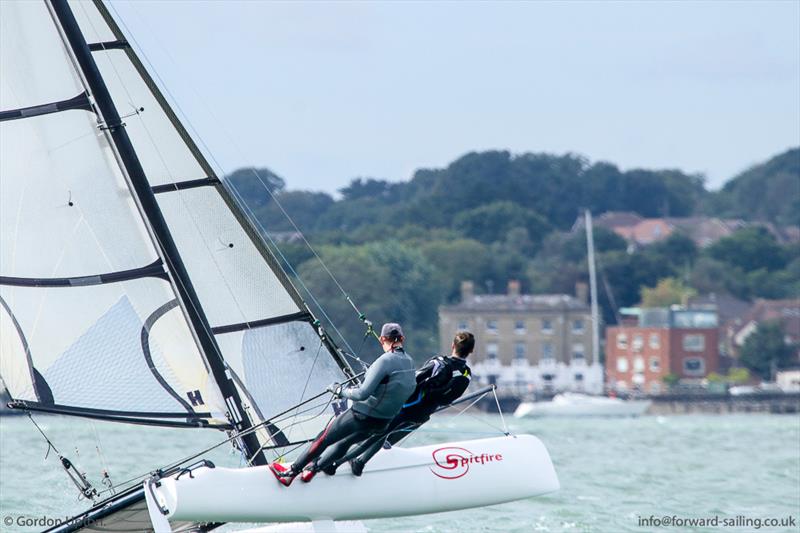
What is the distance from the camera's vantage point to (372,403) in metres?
10.6

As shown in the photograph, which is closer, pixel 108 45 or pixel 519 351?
pixel 108 45

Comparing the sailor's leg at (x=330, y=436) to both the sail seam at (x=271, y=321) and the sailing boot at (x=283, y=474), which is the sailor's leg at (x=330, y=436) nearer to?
the sailing boot at (x=283, y=474)

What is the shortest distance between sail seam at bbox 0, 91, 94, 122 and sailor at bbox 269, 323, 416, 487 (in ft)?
8.85

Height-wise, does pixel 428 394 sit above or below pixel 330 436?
above

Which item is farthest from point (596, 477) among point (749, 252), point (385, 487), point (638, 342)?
point (749, 252)

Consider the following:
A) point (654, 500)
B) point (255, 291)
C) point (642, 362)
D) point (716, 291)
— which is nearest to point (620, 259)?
point (716, 291)

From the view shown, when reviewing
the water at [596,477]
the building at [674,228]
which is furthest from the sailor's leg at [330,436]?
the building at [674,228]

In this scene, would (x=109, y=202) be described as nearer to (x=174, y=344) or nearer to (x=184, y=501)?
(x=174, y=344)

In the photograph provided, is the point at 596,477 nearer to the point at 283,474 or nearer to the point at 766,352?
the point at 283,474

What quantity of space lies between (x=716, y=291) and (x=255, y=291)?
8919cm

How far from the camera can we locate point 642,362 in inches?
3174

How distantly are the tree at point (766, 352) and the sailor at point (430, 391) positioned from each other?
7544cm

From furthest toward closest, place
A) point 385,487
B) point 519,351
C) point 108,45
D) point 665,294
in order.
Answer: point 665,294 → point 519,351 → point 108,45 → point 385,487

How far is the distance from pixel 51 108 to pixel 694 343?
233ft
